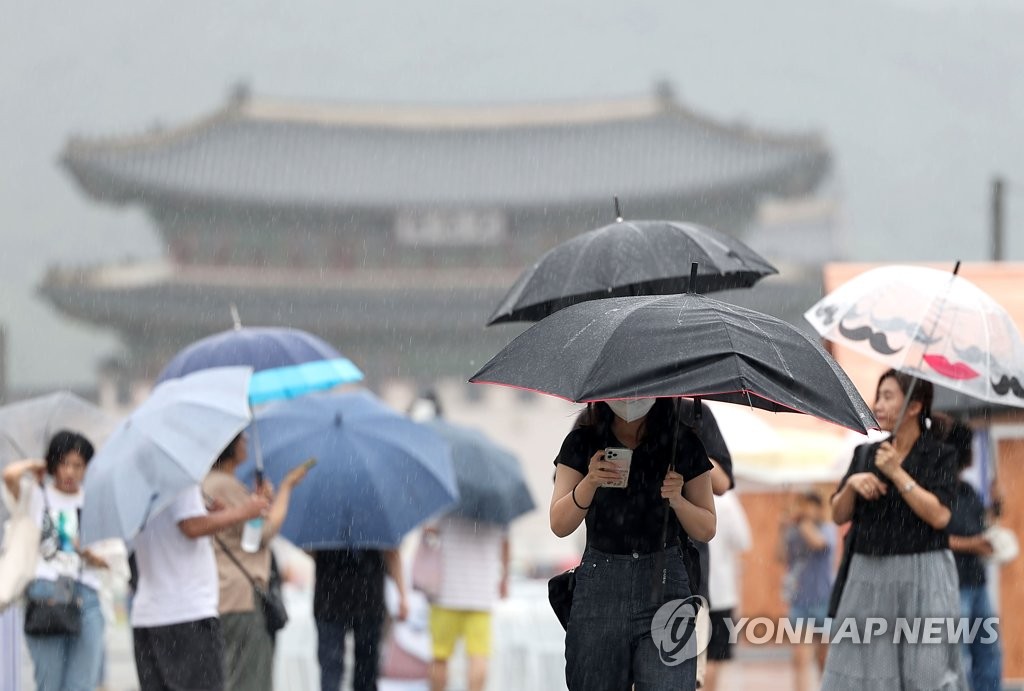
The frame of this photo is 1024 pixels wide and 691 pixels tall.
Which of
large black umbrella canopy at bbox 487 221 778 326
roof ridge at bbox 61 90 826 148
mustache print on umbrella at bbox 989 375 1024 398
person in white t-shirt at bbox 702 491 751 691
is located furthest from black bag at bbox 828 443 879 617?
roof ridge at bbox 61 90 826 148

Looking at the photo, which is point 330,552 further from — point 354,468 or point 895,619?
point 895,619

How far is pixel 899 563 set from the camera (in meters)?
4.59

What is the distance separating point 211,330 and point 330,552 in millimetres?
22709

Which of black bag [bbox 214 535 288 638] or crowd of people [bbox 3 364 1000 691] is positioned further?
black bag [bbox 214 535 288 638]

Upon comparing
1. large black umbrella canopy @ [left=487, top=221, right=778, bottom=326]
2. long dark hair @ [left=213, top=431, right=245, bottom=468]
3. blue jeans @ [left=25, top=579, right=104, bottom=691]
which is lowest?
blue jeans @ [left=25, top=579, right=104, bottom=691]

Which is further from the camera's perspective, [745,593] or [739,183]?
[739,183]

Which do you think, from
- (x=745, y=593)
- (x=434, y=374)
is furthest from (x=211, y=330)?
(x=745, y=593)

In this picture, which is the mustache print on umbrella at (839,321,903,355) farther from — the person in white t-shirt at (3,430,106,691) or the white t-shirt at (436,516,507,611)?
the person in white t-shirt at (3,430,106,691)

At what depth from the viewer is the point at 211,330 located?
28.4 m

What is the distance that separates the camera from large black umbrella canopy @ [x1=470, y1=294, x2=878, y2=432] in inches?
128

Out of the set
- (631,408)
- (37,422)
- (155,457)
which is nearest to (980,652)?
(631,408)

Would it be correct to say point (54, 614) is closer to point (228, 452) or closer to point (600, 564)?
point (228, 452)

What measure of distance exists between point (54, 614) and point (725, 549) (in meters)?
3.16

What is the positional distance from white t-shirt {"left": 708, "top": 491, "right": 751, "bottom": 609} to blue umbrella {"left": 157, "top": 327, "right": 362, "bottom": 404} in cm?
191
